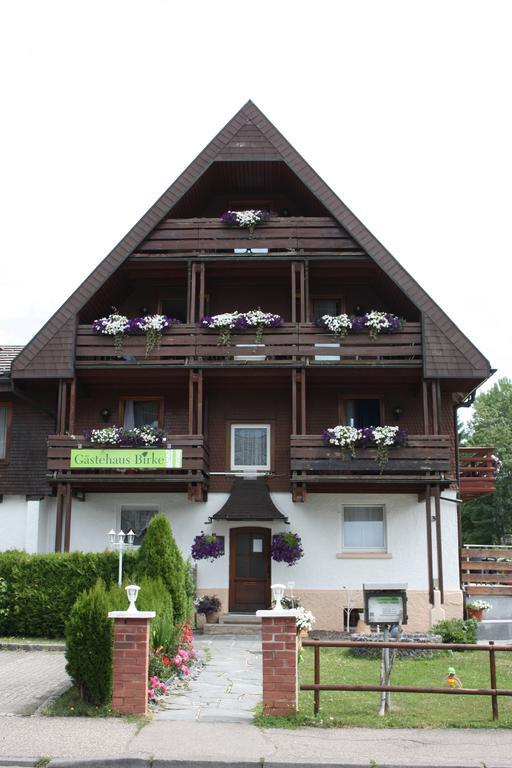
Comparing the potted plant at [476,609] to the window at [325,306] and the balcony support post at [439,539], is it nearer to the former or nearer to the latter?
the balcony support post at [439,539]

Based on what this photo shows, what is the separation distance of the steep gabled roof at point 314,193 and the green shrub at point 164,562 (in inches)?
289

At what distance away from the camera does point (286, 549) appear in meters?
20.2

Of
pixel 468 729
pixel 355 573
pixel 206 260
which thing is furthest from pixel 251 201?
pixel 468 729

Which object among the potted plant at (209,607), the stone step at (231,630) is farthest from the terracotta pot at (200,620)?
the stone step at (231,630)

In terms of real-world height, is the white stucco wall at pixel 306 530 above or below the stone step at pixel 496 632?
above

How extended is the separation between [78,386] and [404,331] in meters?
8.36

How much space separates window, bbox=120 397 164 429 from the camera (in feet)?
74.6

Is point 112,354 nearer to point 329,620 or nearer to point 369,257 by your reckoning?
point 369,257

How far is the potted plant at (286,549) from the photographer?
66.4 feet

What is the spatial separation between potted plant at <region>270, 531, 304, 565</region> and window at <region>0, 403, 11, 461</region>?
743cm

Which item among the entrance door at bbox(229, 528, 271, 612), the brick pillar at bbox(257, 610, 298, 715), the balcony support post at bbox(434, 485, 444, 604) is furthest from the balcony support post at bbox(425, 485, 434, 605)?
the brick pillar at bbox(257, 610, 298, 715)

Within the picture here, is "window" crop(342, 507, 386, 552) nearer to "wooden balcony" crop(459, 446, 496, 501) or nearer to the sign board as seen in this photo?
"wooden balcony" crop(459, 446, 496, 501)

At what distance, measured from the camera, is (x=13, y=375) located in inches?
830

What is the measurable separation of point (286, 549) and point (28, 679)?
28.7 ft
